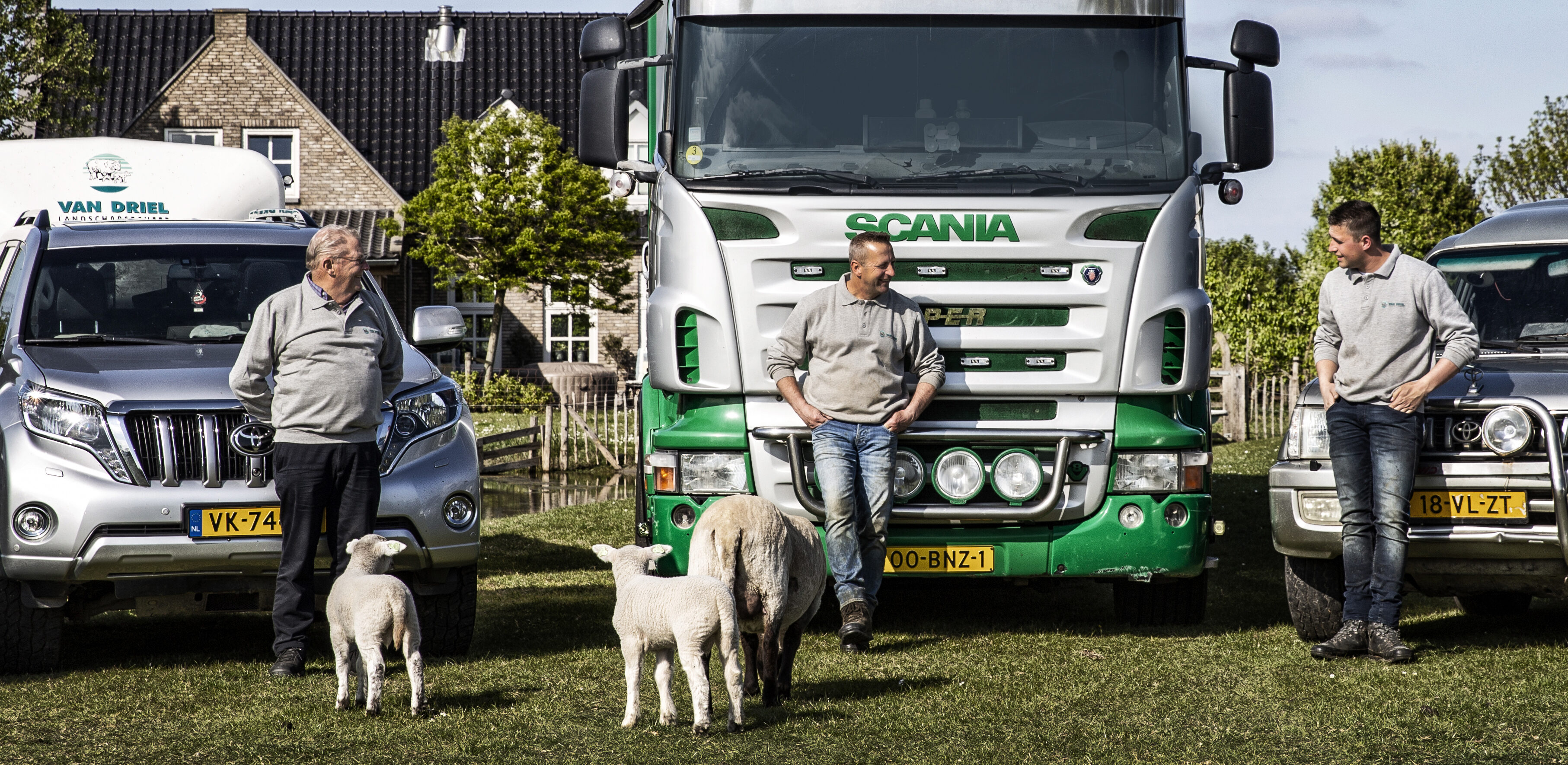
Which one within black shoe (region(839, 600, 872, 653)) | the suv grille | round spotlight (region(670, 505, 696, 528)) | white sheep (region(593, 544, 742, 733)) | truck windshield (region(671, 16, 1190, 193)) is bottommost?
black shoe (region(839, 600, 872, 653))

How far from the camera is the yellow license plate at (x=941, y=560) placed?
24.5 feet

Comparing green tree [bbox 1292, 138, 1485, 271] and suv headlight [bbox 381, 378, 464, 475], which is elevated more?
green tree [bbox 1292, 138, 1485, 271]

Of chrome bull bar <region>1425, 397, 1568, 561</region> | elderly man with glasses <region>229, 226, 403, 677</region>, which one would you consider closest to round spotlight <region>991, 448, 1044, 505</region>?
chrome bull bar <region>1425, 397, 1568, 561</region>

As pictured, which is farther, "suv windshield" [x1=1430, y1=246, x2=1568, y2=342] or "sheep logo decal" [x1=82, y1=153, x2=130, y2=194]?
Result: "sheep logo decal" [x1=82, y1=153, x2=130, y2=194]

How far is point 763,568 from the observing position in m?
5.72

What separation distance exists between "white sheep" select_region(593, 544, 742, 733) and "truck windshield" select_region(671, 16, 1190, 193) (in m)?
2.71

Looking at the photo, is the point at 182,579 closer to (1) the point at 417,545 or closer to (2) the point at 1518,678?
(1) the point at 417,545

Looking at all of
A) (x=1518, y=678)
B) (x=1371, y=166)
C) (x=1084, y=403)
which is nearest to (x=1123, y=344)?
(x=1084, y=403)

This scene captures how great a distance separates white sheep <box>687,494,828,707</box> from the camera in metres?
5.66

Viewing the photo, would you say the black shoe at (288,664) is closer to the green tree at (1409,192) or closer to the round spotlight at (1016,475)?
the round spotlight at (1016,475)

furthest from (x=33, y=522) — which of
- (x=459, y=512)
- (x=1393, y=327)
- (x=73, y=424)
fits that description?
(x=1393, y=327)

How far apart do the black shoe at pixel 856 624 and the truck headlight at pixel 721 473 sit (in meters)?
0.79

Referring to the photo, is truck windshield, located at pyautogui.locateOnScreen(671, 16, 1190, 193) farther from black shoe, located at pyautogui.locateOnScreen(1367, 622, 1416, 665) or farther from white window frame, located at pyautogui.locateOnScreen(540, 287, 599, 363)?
white window frame, located at pyautogui.locateOnScreen(540, 287, 599, 363)

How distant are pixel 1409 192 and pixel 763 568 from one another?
36934mm
